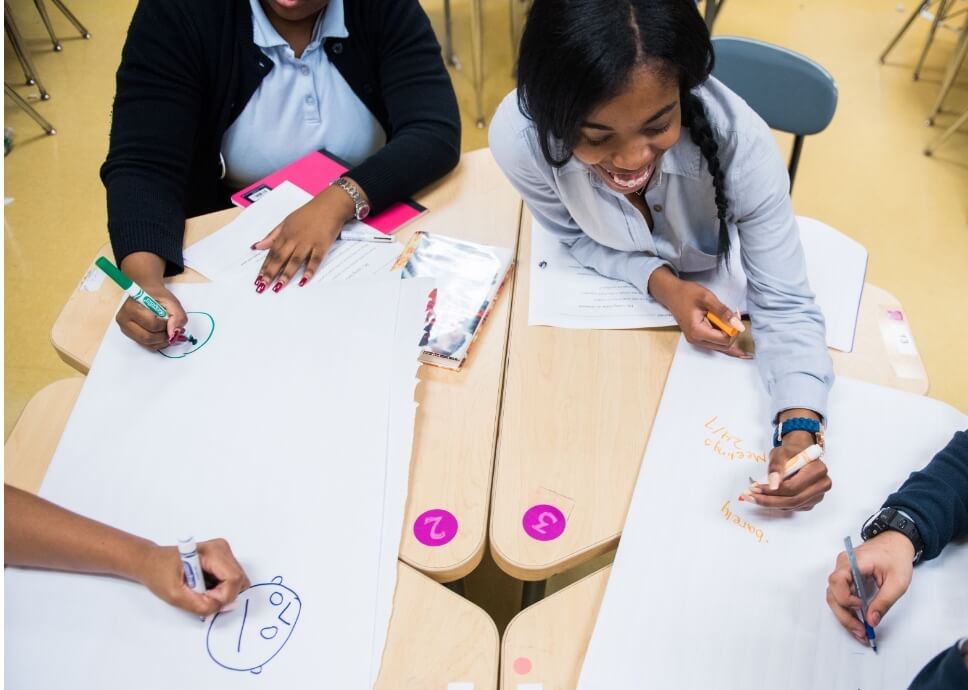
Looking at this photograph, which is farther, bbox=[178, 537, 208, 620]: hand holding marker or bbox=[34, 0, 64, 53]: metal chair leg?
bbox=[34, 0, 64, 53]: metal chair leg

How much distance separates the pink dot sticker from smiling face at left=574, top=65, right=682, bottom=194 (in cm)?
59

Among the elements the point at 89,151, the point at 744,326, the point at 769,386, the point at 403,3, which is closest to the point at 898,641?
the point at 769,386

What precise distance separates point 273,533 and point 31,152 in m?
2.59

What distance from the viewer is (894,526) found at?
0.85m

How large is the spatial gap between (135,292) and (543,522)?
0.63 metres

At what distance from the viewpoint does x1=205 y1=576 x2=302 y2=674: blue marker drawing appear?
0.79m

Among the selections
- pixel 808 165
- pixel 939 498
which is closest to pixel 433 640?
pixel 939 498

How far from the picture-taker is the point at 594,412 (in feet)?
3.34

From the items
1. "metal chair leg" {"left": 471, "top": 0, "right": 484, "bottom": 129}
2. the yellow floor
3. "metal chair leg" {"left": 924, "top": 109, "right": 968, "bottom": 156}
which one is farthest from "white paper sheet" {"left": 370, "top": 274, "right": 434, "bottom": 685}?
"metal chair leg" {"left": 924, "top": 109, "right": 968, "bottom": 156}

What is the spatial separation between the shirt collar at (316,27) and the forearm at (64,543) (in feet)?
2.84

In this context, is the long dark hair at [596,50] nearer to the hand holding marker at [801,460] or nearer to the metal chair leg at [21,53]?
the hand holding marker at [801,460]

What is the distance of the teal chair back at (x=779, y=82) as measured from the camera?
150cm

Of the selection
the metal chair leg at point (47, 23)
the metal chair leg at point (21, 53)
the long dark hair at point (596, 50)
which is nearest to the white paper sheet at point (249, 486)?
the long dark hair at point (596, 50)

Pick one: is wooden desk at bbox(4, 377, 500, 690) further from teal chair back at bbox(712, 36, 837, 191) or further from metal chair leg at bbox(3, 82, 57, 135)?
metal chair leg at bbox(3, 82, 57, 135)
